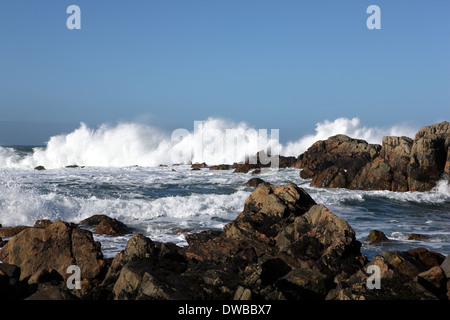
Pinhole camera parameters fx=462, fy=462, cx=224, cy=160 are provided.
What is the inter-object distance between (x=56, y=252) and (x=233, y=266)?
3196mm

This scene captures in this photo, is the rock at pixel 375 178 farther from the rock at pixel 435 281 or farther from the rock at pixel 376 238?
the rock at pixel 435 281

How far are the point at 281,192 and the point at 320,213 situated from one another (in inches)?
85.3

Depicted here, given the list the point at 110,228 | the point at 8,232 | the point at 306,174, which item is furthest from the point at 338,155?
the point at 8,232

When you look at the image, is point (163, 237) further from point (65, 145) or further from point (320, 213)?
point (65, 145)

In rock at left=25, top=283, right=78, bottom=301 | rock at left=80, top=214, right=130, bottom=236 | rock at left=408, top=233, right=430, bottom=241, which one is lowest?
rock at left=408, top=233, right=430, bottom=241

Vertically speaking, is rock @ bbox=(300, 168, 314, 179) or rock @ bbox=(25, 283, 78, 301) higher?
rock @ bbox=(25, 283, 78, 301)

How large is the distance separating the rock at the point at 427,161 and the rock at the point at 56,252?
1850 cm

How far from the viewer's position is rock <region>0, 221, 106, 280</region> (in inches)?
305

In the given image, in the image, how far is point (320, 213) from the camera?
9445 mm

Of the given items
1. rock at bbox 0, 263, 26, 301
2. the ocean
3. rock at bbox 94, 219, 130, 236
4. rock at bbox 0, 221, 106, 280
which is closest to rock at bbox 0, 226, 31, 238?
rock at bbox 94, 219, 130, 236

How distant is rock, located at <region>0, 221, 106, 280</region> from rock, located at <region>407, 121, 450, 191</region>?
18.5 metres

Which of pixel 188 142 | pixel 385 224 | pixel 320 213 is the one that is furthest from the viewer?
pixel 188 142

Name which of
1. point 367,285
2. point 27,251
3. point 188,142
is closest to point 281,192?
point 367,285

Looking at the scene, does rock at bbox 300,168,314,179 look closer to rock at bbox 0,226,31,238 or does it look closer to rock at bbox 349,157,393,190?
rock at bbox 349,157,393,190
